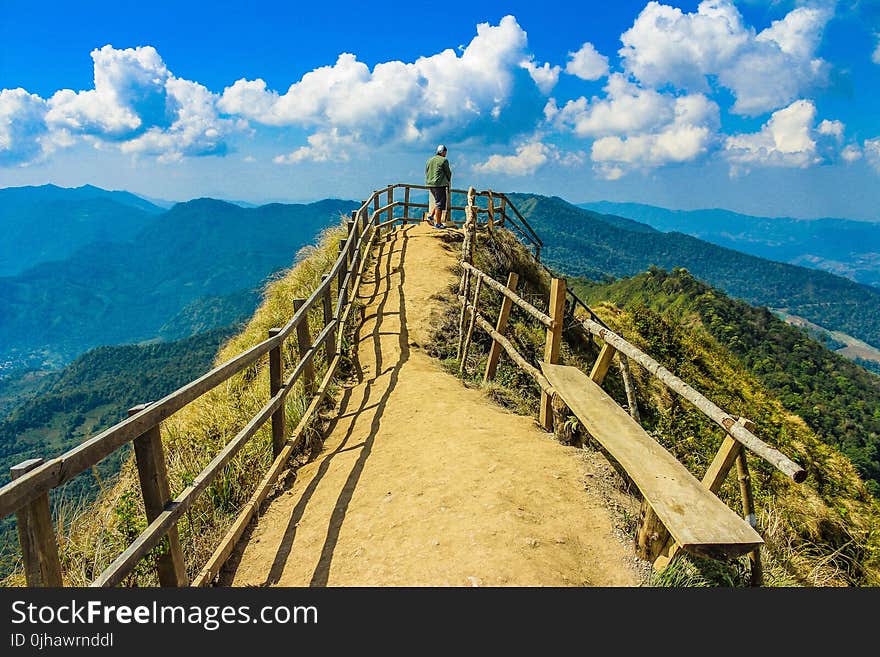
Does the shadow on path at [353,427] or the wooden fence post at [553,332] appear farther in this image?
the wooden fence post at [553,332]

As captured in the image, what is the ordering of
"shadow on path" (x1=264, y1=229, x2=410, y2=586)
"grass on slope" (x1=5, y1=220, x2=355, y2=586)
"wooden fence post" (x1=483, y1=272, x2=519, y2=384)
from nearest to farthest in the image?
"shadow on path" (x1=264, y1=229, x2=410, y2=586), "grass on slope" (x1=5, y1=220, x2=355, y2=586), "wooden fence post" (x1=483, y1=272, x2=519, y2=384)

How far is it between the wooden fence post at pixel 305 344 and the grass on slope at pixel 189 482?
0.13 m

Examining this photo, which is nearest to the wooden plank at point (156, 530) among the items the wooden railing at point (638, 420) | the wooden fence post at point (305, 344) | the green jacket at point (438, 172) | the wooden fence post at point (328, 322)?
the wooden fence post at point (305, 344)

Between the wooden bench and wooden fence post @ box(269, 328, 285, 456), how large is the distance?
278 cm

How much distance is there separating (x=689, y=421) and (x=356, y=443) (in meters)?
8.16

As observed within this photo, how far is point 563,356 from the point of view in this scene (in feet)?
37.1

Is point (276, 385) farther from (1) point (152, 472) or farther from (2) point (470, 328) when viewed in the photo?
(2) point (470, 328)

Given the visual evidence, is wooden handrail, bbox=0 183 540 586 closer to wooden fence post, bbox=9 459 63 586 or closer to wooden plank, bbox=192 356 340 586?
wooden fence post, bbox=9 459 63 586

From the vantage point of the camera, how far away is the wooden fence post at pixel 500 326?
732 cm

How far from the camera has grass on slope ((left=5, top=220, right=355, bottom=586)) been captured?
4152mm

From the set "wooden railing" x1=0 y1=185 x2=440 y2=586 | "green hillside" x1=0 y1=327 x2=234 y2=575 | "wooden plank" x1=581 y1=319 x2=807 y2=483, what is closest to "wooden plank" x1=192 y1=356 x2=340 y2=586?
"wooden railing" x1=0 y1=185 x2=440 y2=586

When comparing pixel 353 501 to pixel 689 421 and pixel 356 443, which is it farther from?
pixel 689 421

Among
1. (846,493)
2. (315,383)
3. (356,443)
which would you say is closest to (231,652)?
(356,443)

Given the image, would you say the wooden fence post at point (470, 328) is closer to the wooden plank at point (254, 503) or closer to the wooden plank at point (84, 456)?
the wooden plank at point (254, 503)
